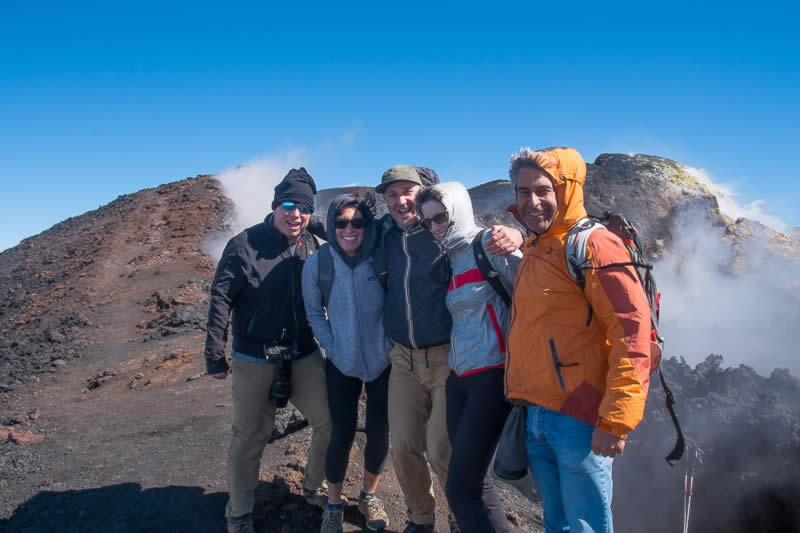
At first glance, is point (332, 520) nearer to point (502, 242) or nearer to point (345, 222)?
point (345, 222)

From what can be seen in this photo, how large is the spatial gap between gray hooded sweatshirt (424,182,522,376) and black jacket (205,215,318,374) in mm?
1233

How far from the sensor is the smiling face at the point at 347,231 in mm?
3275

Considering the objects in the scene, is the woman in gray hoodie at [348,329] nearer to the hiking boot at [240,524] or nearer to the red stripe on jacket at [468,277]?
the hiking boot at [240,524]

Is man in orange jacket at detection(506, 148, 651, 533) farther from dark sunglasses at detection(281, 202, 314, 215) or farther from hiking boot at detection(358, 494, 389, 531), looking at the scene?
dark sunglasses at detection(281, 202, 314, 215)

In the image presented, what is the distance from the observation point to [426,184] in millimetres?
3324

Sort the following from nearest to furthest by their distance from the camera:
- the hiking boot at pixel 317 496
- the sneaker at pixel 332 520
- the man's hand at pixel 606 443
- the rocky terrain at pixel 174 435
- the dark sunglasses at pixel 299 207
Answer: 1. the man's hand at pixel 606 443
2. the sneaker at pixel 332 520
3. the dark sunglasses at pixel 299 207
4. the hiking boot at pixel 317 496
5. the rocky terrain at pixel 174 435

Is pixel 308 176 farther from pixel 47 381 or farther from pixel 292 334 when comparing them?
pixel 47 381

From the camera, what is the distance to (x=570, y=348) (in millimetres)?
2111

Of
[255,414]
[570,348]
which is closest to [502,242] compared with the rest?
[570,348]

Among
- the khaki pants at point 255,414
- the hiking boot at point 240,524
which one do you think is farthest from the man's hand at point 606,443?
the hiking boot at point 240,524

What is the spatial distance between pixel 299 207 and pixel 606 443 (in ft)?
8.02

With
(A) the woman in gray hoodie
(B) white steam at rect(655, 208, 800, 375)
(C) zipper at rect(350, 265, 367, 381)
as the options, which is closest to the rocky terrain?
(A) the woman in gray hoodie

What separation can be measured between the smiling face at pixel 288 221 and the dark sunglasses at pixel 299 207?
0.04ft

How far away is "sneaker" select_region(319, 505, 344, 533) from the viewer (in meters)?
3.43
